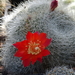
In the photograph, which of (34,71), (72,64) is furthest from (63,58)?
(34,71)

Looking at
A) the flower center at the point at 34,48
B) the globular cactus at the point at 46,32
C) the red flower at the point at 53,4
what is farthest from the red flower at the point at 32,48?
the red flower at the point at 53,4

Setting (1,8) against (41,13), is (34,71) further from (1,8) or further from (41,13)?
(1,8)

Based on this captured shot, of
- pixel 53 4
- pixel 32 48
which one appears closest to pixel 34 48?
pixel 32 48

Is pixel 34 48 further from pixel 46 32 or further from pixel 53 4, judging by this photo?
pixel 53 4

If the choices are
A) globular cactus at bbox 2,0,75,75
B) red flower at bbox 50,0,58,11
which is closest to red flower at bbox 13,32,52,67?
globular cactus at bbox 2,0,75,75

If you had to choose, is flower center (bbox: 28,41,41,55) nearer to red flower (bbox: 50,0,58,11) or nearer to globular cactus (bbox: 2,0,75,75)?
globular cactus (bbox: 2,0,75,75)

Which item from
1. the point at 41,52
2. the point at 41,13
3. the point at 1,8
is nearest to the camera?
the point at 41,52
